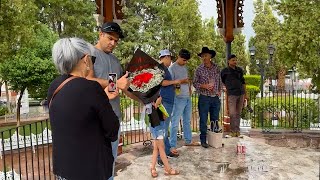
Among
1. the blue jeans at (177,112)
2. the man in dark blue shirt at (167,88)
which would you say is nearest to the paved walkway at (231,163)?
the blue jeans at (177,112)

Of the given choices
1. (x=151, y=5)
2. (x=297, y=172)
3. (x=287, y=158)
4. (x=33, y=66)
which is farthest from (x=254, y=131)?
(x=151, y=5)

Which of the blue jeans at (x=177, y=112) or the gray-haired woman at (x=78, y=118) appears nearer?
the gray-haired woman at (x=78, y=118)

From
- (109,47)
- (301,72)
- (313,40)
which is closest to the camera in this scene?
(109,47)

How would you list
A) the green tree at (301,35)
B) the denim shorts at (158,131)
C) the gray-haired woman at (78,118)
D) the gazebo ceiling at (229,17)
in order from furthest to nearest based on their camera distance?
the green tree at (301,35) → the gazebo ceiling at (229,17) → the denim shorts at (158,131) → the gray-haired woman at (78,118)

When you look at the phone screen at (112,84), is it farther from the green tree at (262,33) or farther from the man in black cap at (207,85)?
the green tree at (262,33)

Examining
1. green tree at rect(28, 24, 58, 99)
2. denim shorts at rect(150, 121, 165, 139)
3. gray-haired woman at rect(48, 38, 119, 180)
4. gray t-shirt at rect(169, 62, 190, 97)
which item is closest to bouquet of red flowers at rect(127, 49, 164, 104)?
denim shorts at rect(150, 121, 165, 139)

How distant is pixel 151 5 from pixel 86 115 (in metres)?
28.6

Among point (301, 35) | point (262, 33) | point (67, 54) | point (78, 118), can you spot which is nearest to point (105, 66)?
point (67, 54)

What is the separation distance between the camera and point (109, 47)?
329 cm

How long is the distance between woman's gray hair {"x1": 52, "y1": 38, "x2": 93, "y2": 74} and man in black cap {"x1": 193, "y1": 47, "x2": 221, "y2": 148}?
4251 mm

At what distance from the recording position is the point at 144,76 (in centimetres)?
398

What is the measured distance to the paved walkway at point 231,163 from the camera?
4891 mm

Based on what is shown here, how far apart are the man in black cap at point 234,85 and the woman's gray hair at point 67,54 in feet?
17.0

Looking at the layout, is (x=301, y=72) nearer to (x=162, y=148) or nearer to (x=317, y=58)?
(x=317, y=58)
